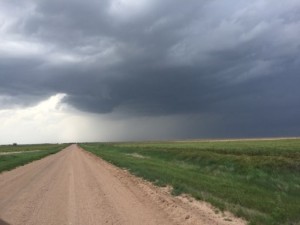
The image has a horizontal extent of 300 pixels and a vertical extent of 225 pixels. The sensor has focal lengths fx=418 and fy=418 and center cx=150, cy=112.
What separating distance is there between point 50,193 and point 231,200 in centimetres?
849

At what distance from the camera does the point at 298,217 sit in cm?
1388

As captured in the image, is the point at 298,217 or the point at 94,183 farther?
the point at 94,183

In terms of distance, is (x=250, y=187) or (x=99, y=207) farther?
(x=250, y=187)

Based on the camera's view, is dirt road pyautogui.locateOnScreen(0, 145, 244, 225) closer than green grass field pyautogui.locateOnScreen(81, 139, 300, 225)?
Yes

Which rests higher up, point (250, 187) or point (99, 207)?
point (99, 207)

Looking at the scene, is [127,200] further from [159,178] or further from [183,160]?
[183,160]

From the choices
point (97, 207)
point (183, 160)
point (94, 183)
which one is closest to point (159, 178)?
point (94, 183)

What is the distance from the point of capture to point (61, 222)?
41.6ft

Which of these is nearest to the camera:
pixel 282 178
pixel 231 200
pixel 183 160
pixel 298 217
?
pixel 298 217

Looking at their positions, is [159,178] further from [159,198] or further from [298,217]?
[298,217]

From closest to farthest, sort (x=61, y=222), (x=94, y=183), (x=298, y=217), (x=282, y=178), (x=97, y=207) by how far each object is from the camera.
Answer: (x=61, y=222) → (x=298, y=217) → (x=97, y=207) → (x=94, y=183) → (x=282, y=178)

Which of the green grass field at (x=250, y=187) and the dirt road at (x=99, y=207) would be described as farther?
the green grass field at (x=250, y=187)

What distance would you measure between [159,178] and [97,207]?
11.2 m

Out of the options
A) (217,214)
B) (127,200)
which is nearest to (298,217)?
(217,214)
